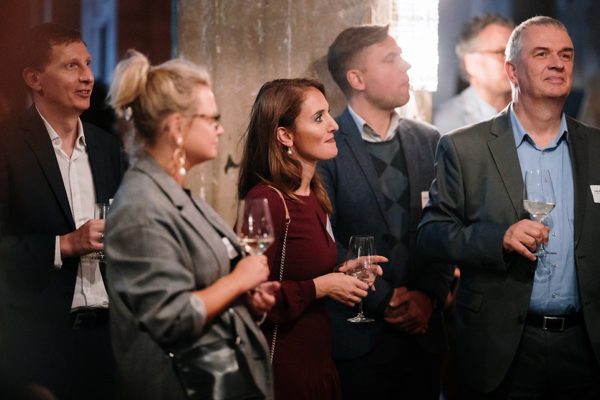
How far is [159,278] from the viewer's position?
61.9 inches

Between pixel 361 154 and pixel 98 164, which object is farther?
pixel 361 154

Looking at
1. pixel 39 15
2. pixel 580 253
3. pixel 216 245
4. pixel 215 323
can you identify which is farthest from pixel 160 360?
pixel 39 15

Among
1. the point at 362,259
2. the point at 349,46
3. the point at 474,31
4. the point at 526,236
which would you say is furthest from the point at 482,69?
the point at 362,259

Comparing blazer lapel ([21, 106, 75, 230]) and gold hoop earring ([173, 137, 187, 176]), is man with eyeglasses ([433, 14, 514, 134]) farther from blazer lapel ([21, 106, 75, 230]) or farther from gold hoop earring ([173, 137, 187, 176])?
gold hoop earring ([173, 137, 187, 176])

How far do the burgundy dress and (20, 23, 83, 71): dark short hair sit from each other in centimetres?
→ 108

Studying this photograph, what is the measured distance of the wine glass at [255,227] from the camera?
71.3 inches

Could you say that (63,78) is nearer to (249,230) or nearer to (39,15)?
(39,15)

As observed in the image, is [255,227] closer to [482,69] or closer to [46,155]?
[46,155]

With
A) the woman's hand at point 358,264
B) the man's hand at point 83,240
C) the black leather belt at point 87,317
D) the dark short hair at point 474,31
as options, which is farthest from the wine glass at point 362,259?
the dark short hair at point 474,31

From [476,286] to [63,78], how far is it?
194 cm

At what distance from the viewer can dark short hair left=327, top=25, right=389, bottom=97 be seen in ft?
11.2

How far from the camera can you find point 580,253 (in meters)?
2.56

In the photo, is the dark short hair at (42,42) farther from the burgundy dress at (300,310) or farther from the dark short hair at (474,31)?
the dark short hair at (474,31)

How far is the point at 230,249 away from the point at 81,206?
1123 millimetres
